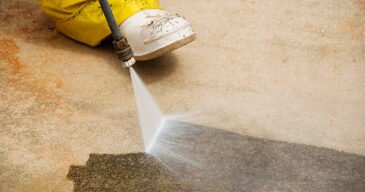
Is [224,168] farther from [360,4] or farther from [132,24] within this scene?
[360,4]

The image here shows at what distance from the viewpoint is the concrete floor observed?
5.62 feet

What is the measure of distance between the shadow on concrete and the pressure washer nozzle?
0.40 m

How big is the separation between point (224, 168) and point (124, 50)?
67 cm

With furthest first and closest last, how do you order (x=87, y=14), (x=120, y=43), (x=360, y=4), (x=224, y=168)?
(x=360, y=4)
(x=87, y=14)
(x=120, y=43)
(x=224, y=168)

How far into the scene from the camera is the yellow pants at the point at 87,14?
6.59 feet

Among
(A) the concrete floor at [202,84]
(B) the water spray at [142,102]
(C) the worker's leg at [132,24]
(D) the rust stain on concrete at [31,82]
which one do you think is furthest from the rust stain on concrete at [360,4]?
(D) the rust stain on concrete at [31,82]

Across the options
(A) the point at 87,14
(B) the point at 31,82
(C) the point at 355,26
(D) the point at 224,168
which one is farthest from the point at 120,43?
(C) the point at 355,26

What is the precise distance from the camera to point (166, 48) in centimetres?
190

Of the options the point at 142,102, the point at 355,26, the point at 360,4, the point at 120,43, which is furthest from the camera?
the point at 360,4

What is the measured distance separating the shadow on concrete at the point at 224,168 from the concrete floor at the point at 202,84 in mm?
59

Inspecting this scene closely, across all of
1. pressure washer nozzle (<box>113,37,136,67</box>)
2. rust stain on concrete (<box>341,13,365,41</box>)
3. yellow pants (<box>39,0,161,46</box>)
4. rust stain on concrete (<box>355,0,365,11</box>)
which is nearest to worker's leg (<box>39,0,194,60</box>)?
yellow pants (<box>39,0,161,46</box>)

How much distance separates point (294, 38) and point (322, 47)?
16 cm

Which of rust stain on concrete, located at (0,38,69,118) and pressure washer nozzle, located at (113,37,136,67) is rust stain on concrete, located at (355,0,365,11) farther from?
rust stain on concrete, located at (0,38,69,118)

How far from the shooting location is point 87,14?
2080 mm
